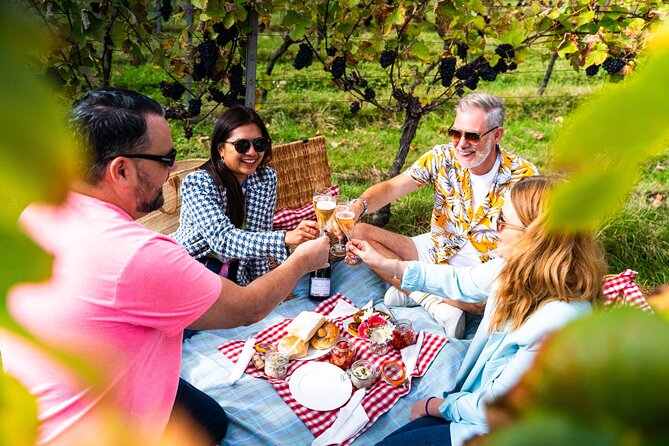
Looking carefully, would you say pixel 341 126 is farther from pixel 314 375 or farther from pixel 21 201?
pixel 21 201

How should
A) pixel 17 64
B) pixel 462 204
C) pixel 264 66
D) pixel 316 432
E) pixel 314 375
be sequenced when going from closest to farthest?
pixel 17 64
pixel 316 432
pixel 314 375
pixel 462 204
pixel 264 66

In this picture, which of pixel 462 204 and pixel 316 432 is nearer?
pixel 316 432

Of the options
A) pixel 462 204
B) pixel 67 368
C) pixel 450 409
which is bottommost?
pixel 450 409

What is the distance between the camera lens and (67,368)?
192mm

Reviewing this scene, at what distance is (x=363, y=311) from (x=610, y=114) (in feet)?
9.52

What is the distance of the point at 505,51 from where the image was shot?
371cm

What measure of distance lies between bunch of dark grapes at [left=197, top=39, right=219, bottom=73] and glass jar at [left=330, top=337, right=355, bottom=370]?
206 cm

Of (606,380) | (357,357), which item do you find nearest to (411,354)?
(357,357)

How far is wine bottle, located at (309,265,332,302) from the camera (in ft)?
10.4

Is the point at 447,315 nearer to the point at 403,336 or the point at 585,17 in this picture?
the point at 403,336

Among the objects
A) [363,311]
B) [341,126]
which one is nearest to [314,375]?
[363,311]

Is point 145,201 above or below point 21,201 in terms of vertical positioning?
below

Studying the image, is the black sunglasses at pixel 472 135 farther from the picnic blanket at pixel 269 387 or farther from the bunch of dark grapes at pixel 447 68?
the picnic blanket at pixel 269 387

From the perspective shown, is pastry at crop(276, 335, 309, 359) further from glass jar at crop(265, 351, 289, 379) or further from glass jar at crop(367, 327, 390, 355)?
glass jar at crop(367, 327, 390, 355)
